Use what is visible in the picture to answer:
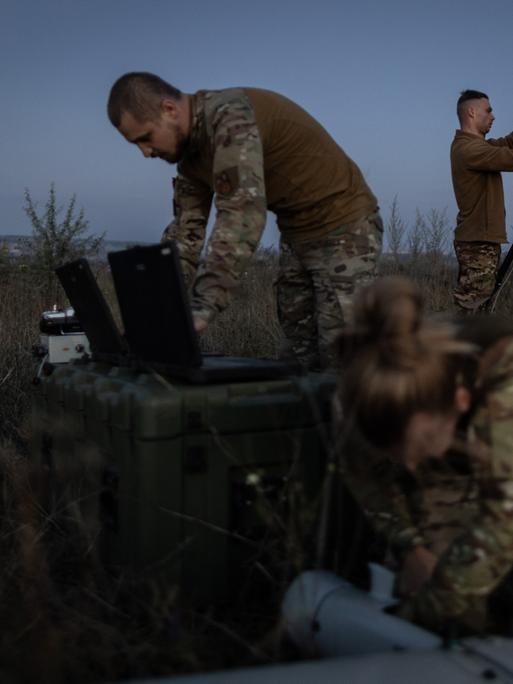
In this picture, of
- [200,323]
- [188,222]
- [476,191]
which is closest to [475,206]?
[476,191]

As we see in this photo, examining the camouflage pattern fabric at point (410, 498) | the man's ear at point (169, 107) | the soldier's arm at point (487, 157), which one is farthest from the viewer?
the soldier's arm at point (487, 157)

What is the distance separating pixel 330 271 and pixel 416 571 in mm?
1570

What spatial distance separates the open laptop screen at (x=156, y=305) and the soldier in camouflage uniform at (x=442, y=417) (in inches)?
22.3

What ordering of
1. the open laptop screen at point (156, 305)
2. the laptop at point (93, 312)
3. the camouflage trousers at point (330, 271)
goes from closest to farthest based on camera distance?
the open laptop screen at point (156, 305) < the laptop at point (93, 312) < the camouflage trousers at point (330, 271)

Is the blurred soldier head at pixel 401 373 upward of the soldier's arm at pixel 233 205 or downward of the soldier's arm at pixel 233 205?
downward

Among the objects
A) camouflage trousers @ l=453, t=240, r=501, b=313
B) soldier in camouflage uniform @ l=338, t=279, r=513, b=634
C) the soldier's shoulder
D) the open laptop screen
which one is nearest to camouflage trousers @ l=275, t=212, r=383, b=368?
the soldier's shoulder

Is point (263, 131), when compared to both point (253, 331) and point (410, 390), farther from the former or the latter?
point (253, 331)

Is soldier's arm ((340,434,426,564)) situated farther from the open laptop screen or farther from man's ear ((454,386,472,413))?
the open laptop screen

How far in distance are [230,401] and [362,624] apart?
0.75m

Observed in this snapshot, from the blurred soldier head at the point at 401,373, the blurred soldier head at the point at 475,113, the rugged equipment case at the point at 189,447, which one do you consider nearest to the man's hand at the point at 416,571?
the rugged equipment case at the point at 189,447

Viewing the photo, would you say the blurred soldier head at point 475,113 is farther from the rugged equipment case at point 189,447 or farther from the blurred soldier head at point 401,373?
the blurred soldier head at point 401,373

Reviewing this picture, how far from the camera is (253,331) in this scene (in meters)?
6.74

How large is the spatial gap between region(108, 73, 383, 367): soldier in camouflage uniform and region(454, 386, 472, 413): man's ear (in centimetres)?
107

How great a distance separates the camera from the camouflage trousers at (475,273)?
18.3 feet
